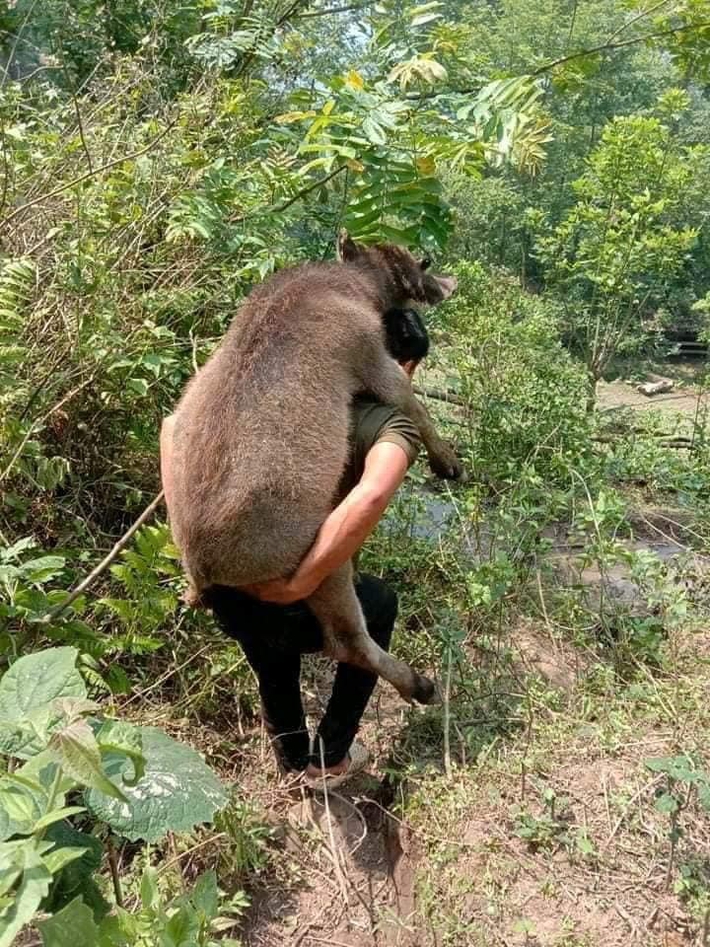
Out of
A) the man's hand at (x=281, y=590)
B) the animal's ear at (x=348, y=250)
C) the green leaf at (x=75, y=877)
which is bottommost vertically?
the man's hand at (x=281, y=590)

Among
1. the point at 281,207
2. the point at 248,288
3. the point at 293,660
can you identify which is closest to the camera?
the point at 293,660

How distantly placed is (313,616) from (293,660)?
0.32 meters

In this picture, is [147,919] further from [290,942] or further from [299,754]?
[299,754]

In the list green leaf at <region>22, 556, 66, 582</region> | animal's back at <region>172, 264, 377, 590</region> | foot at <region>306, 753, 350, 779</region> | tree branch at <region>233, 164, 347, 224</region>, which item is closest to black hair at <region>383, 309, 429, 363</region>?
animal's back at <region>172, 264, 377, 590</region>

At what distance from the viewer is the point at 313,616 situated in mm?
3047

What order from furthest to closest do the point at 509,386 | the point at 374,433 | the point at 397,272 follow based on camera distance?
the point at 509,386 < the point at 397,272 < the point at 374,433

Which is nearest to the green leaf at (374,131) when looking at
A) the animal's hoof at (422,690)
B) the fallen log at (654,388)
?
the animal's hoof at (422,690)

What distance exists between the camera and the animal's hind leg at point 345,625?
3.00 meters

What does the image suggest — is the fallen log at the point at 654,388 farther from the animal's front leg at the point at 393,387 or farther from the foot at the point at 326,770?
the foot at the point at 326,770

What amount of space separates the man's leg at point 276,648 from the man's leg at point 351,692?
11cm

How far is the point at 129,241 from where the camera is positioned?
4.29 metres

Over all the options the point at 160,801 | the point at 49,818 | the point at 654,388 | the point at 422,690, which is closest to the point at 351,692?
the point at 422,690

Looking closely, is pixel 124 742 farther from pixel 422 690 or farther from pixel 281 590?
pixel 422 690

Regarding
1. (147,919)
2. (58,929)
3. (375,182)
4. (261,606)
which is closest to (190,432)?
(261,606)
